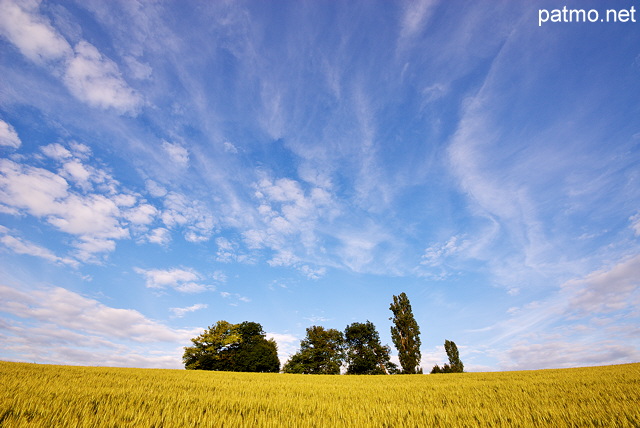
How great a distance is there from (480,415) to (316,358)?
6441cm

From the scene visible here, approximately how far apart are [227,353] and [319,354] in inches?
810

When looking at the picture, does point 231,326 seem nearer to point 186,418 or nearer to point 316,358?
point 316,358

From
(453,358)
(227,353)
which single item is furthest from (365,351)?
(227,353)

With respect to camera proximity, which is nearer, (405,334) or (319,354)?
(405,334)

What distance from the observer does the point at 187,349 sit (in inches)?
2239

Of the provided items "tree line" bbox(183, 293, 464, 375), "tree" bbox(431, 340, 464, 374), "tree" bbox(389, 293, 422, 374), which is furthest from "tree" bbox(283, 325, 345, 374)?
"tree" bbox(431, 340, 464, 374)

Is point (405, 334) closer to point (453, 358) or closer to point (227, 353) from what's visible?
point (453, 358)

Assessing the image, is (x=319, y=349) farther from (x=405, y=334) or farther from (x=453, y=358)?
(x=453, y=358)

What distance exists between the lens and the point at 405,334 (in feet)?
176

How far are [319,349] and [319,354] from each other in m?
1.20

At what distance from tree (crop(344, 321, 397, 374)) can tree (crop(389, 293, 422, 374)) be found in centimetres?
958

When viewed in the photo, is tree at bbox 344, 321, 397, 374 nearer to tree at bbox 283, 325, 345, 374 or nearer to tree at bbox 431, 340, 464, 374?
tree at bbox 283, 325, 345, 374

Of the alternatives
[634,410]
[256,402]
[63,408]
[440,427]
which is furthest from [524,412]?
[63,408]

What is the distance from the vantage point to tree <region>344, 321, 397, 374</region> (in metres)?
58.8
